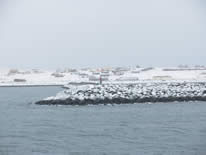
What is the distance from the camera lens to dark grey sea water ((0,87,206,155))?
29.0 feet

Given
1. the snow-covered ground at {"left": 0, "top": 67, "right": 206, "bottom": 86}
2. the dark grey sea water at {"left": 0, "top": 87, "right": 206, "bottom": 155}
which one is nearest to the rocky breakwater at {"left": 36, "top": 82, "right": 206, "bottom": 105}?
the dark grey sea water at {"left": 0, "top": 87, "right": 206, "bottom": 155}

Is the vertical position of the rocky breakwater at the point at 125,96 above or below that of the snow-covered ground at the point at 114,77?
above

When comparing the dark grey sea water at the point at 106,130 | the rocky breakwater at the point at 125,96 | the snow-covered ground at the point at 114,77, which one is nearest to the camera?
the dark grey sea water at the point at 106,130

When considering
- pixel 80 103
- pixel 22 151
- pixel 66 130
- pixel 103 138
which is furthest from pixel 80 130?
pixel 80 103

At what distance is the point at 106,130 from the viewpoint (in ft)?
35.9

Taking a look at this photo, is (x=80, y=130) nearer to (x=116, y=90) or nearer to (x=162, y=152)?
(x=162, y=152)

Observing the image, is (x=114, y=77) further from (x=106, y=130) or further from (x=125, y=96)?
(x=106, y=130)

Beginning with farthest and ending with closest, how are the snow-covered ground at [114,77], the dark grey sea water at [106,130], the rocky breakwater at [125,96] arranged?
the snow-covered ground at [114,77] < the rocky breakwater at [125,96] < the dark grey sea water at [106,130]

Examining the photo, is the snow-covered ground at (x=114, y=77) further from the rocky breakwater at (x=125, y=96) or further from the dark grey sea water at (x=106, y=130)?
the dark grey sea water at (x=106, y=130)

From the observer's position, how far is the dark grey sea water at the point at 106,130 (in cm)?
885

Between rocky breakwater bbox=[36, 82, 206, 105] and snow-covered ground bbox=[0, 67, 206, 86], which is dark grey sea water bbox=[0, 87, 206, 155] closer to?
rocky breakwater bbox=[36, 82, 206, 105]

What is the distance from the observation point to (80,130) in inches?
438

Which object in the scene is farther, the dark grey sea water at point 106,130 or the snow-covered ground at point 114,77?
the snow-covered ground at point 114,77

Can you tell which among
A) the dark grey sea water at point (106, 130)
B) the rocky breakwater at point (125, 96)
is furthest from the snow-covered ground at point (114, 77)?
the dark grey sea water at point (106, 130)
